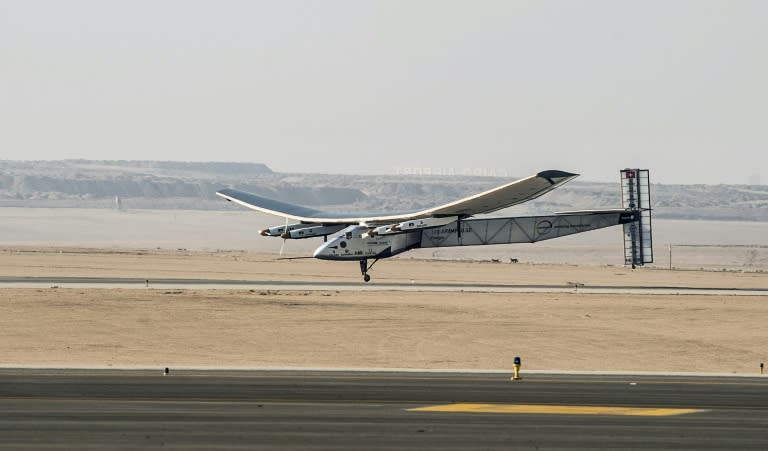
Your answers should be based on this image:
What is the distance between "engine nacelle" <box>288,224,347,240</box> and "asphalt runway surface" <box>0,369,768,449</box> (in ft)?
110

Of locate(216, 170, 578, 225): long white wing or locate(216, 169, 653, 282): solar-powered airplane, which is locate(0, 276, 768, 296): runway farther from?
locate(216, 170, 578, 225): long white wing

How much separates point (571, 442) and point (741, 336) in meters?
29.1

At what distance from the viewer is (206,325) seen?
5103cm

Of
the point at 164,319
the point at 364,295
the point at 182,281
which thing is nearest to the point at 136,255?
the point at 182,281

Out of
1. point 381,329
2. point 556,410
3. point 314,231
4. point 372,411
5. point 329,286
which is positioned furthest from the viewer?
point 314,231

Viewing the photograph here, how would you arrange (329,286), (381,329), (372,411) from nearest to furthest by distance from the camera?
1. (372,411)
2. (381,329)
3. (329,286)

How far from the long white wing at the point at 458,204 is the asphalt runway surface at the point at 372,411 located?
24.7m

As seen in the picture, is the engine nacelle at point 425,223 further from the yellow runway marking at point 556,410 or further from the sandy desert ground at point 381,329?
the yellow runway marking at point 556,410

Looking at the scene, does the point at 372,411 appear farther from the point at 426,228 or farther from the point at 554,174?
the point at 426,228

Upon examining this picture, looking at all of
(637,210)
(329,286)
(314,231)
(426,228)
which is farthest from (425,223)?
(637,210)

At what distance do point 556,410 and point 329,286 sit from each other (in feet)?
129

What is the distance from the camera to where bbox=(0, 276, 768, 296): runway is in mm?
64625

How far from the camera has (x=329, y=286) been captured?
67.6 m

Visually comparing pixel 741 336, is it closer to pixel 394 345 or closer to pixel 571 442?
pixel 394 345
